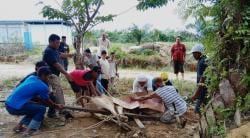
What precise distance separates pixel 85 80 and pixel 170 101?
1.90 meters

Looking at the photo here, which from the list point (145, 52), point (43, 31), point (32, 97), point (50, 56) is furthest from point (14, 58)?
point (32, 97)

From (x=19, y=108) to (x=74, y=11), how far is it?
667 cm

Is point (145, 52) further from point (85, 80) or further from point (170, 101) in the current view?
point (170, 101)

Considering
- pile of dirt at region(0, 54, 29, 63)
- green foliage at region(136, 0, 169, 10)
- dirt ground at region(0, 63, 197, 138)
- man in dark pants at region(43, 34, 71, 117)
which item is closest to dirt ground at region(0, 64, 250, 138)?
dirt ground at region(0, 63, 197, 138)

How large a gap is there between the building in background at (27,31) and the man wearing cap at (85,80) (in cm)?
2119

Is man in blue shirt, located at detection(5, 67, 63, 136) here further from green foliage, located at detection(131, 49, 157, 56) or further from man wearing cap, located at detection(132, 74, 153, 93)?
green foliage, located at detection(131, 49, 157, 56)

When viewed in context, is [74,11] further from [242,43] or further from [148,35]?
[148,35]

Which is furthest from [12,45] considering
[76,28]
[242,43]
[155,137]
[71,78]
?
[242,43]

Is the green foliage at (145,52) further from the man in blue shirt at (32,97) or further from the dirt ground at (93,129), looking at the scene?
the man in blue shirt at (32,97)

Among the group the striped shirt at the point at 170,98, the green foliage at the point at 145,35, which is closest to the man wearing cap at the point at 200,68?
the striped shirt at the point at 170,98

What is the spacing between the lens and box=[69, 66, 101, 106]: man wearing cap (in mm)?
8078

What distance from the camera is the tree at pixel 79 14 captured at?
12.8 metres

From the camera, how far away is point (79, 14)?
42.5ft

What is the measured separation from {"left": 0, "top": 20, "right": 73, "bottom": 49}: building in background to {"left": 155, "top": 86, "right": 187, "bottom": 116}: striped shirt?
74.4ft
